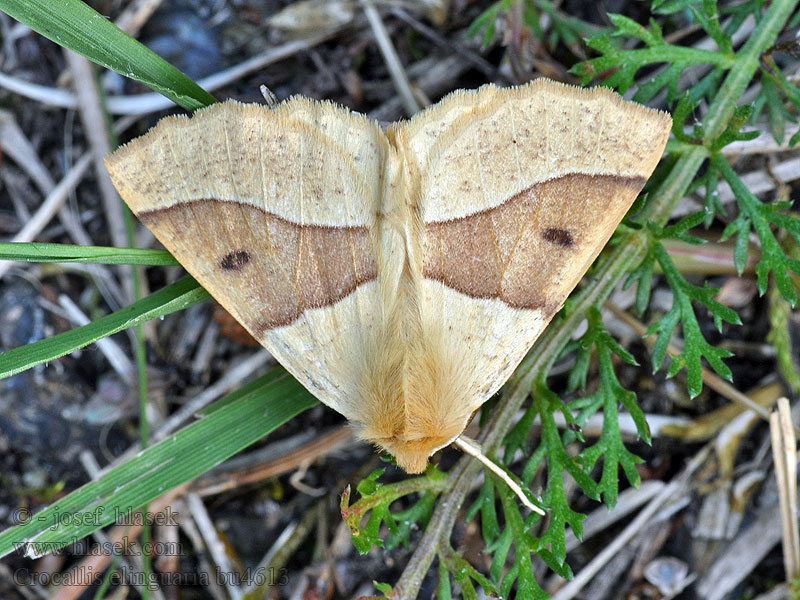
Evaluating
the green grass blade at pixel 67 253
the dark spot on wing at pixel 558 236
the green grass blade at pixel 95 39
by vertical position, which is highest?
the green grass blade at pixel 95 39

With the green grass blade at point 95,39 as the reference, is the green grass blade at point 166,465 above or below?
below

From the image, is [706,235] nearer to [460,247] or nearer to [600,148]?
[600,148]

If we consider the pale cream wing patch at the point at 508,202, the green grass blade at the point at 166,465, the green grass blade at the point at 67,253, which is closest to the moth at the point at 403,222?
the pale cream wing patch at the point at 508,202

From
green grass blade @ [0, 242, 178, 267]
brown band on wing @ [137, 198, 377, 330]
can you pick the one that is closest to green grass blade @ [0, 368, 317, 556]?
brown band on wing @ [137, 198, 377, 330]

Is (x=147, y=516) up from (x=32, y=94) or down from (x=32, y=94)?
down

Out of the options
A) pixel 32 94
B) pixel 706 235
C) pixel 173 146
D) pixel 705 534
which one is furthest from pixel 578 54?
pixel 32 94

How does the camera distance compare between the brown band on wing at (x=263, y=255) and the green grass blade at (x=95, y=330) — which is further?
the brown band on wing at (x=263, y=255)

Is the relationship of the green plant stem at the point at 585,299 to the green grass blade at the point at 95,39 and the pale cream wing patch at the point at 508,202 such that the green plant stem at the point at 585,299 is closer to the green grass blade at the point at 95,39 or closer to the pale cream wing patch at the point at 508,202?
the pale cream wing patch at the point at 508,202

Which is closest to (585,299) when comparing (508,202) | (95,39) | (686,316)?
(686,316)
